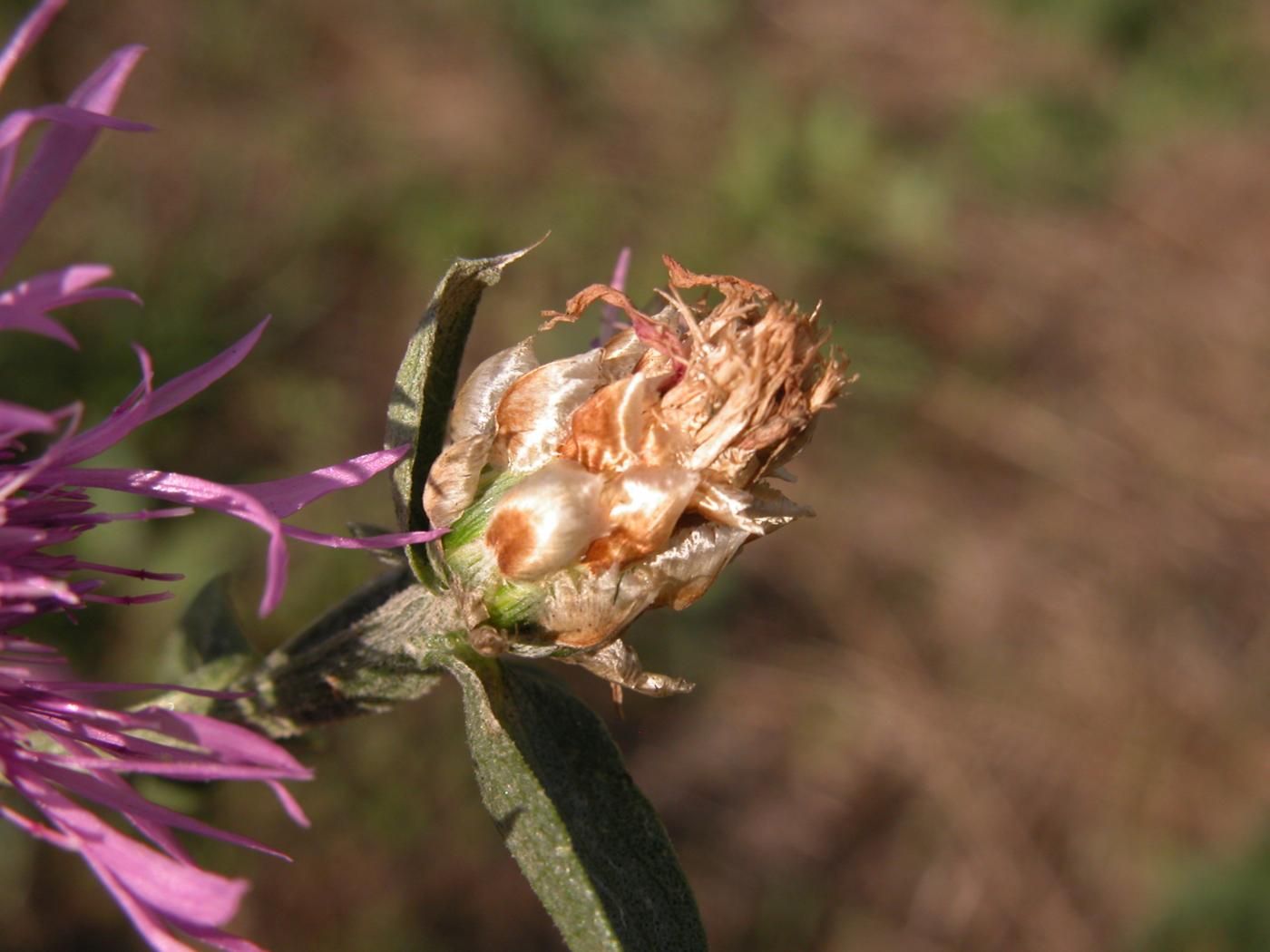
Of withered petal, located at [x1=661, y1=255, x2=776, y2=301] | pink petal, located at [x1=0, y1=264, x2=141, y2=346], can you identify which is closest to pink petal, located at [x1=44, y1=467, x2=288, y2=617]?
pink petal, located at [x1=0, y1=264, x2=141, y2=346]

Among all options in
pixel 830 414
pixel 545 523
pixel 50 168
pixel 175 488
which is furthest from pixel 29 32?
pixel 830 414

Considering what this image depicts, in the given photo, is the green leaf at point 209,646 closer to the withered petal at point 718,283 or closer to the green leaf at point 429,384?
the green leaf at point 429,384

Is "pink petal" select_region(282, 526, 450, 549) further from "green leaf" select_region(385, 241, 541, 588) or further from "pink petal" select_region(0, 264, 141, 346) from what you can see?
"pink petal" select_region(0, 264, 141, 346)

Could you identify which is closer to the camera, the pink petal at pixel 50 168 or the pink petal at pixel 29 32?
the pink petal at pixel 29 32

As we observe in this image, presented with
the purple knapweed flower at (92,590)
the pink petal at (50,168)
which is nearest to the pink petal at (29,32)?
the purple knapweed flower at (92,590)

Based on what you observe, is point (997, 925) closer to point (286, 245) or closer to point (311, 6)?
point (286, 245)

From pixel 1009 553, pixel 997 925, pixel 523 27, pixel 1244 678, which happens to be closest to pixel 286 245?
pixel 523 27
